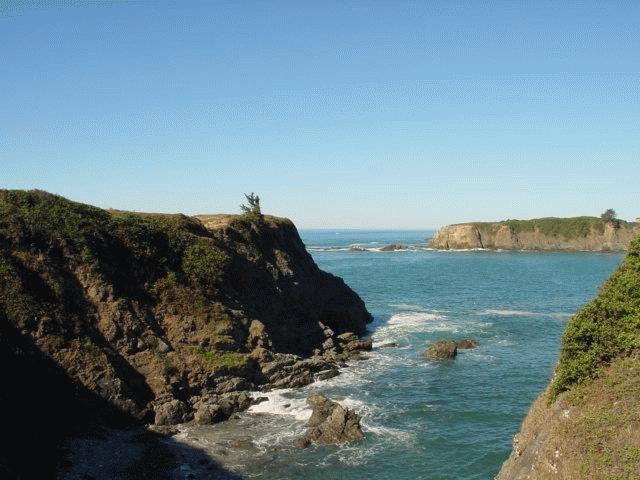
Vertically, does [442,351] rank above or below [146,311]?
below

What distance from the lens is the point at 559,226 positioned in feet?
617

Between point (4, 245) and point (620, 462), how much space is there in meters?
41.2

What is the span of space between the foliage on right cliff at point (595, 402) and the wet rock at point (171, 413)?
22408mm

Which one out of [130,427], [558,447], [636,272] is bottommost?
[130,427]

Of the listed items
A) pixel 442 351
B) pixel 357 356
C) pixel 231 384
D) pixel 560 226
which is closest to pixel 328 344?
pixel 357 356

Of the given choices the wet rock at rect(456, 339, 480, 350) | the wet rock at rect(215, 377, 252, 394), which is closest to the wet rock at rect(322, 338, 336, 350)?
the wet rock at rect(456, 339, 480, 350)

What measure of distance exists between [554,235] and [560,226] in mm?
4403

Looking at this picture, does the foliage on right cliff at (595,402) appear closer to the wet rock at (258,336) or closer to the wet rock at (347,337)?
the wet rock at (258,336)

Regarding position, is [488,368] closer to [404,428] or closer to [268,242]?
[404,428]

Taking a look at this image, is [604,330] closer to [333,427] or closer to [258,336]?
[333,427]

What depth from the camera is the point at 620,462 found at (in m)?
15.6

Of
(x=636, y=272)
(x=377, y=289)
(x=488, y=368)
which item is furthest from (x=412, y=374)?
(x=377, y=289)

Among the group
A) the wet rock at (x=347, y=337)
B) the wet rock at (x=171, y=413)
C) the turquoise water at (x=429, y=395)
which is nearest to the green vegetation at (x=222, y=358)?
the turquoise water at (x=429, y=395)

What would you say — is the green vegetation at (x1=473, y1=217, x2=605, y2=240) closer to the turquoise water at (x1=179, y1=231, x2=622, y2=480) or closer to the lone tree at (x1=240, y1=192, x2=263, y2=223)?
the turquoise water at (x1=179, y1=231, x2=622, y2=480)
